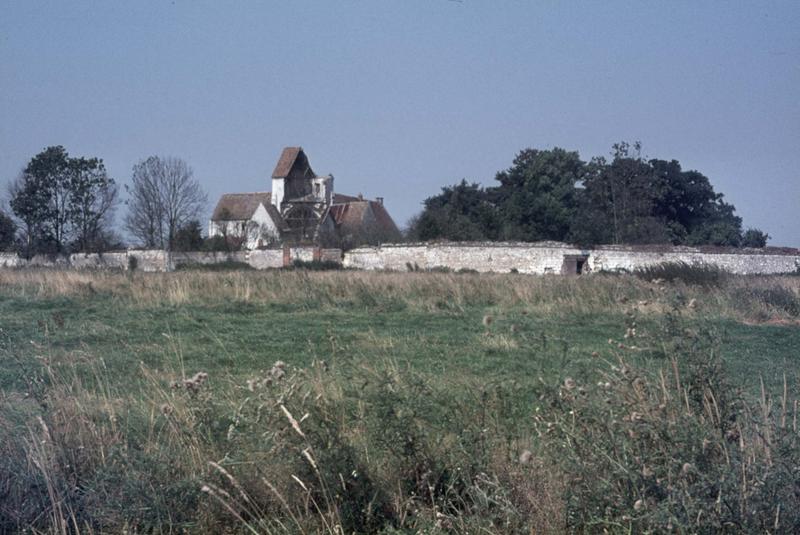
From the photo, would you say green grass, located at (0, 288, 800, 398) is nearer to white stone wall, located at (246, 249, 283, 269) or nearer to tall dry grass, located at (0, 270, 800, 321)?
tall dry grass, located at (0, 270, 800, 321)

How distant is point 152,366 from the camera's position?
8.47 metres

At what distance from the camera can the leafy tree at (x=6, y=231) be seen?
165 feet

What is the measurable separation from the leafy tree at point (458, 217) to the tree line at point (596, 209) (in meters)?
0.07

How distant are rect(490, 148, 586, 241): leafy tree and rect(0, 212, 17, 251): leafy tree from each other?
3149cm

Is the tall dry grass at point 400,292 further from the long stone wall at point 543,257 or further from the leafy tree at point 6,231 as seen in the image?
the leafy tree at point 6,231

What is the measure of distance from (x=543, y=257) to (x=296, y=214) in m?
25.1

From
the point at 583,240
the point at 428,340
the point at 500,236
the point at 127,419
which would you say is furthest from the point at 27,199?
the point at 127,419

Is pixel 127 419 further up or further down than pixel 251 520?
further up

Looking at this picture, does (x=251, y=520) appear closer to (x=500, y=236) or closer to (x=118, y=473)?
(x=118, y=473)

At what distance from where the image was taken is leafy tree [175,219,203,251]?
52594 millimetres

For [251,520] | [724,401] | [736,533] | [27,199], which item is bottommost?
[251,520]

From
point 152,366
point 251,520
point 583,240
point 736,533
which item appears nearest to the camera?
point 736,533

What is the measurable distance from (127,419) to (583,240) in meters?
46.8

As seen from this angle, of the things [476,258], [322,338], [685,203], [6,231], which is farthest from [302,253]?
[322,338]
